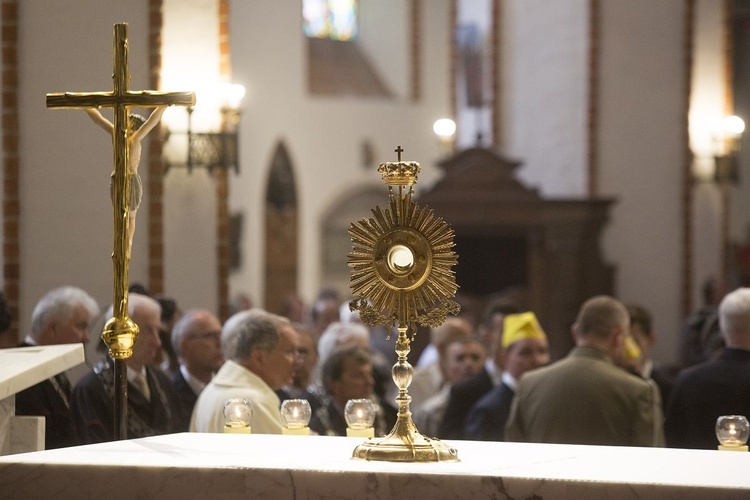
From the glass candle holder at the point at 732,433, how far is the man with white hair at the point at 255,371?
1.90 metres

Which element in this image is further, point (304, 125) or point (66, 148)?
point (304, 125)

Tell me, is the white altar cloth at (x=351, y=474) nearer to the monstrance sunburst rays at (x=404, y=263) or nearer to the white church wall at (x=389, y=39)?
the monstrance sunburst rays at (x=404, y=263)

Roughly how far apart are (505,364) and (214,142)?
3.00 metres

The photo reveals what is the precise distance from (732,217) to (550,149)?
245 inches

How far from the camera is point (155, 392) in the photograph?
20.5ft

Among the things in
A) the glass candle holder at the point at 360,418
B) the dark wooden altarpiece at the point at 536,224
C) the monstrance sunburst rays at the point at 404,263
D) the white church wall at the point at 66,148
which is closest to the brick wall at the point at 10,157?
the white church wall at the point at 66,148

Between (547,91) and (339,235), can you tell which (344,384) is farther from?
(339,235)

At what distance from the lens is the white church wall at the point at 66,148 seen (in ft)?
28.3

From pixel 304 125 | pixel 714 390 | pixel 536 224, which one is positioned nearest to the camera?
pixel 714 390

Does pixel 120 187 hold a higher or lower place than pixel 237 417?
higher

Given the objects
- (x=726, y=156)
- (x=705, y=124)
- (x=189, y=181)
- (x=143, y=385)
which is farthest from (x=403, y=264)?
(x=705, y=124)

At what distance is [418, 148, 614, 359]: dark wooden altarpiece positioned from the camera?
1384 cm

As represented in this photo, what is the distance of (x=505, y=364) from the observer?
7945 mm

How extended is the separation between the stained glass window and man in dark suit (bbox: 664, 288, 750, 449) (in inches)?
539
